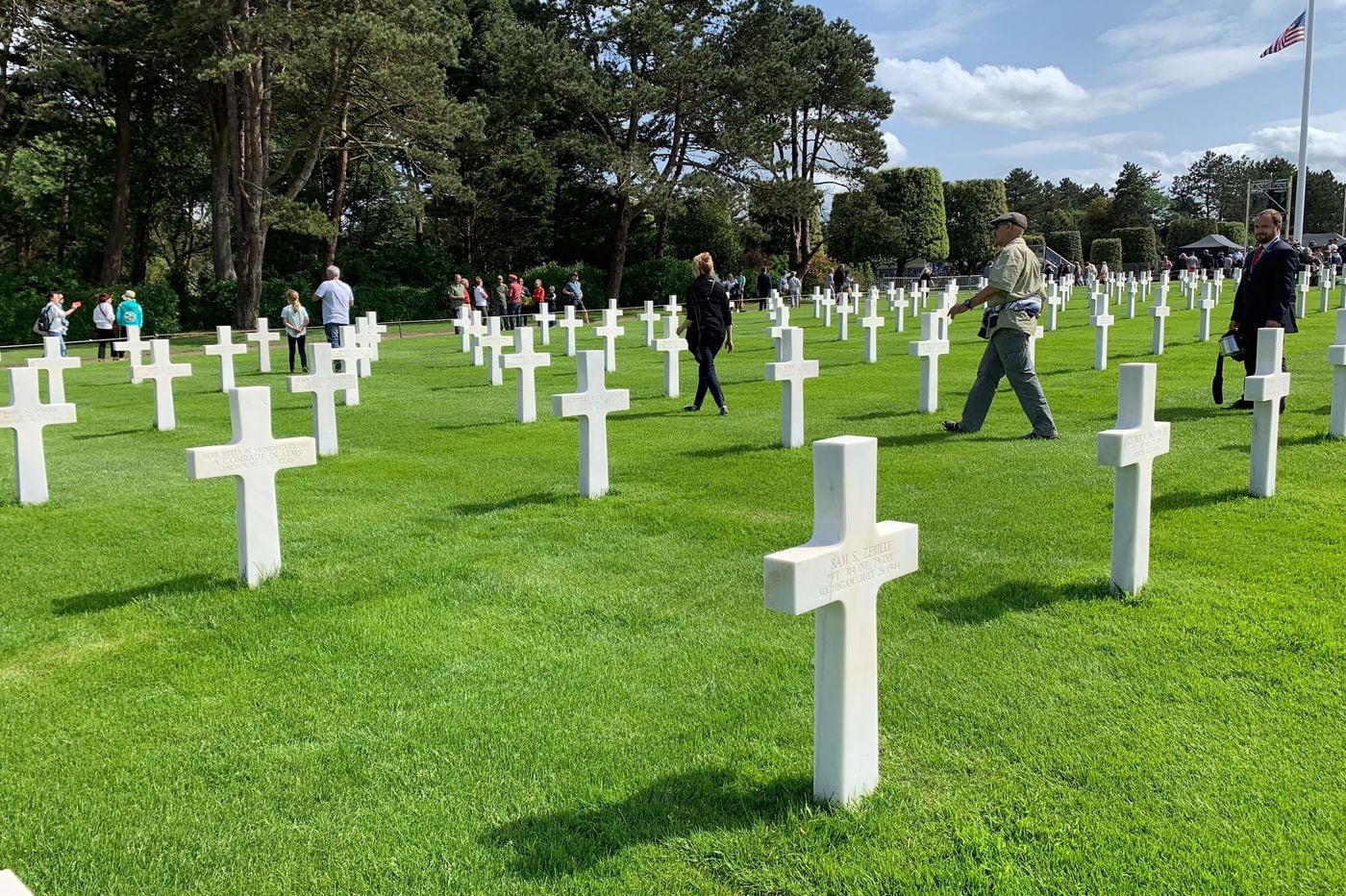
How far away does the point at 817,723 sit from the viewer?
9.59ft

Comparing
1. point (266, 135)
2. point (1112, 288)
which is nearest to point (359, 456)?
point (266, 135)

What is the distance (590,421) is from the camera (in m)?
7.20

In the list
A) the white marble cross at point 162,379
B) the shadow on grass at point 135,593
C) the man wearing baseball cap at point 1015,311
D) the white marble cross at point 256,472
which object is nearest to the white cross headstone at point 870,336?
the man wearing baseball cap at point 1015,311

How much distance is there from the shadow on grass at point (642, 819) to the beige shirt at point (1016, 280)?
6148 mm

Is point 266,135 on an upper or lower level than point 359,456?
upper

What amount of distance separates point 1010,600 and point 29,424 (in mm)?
6630

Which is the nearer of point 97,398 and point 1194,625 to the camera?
point 1194,625

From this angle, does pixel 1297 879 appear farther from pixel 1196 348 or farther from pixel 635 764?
pixel 1196 348

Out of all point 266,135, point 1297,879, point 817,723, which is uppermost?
point 266,135

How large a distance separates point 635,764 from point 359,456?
6.61 m

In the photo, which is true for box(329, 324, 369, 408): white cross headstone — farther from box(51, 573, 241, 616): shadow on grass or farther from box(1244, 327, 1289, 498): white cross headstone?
box(1244, 327, 1289, 498): white cross headstone

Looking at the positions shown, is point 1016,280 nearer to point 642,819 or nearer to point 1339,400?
point 1339,400

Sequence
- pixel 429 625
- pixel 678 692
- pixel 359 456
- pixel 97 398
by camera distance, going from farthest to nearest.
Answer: pixel 97 398 < pixel 359 456 < pixel 429 625 < pixel 678 692

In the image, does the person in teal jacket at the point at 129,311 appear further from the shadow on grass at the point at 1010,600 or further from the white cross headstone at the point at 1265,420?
the white cross headstone at the point at 1265,420
